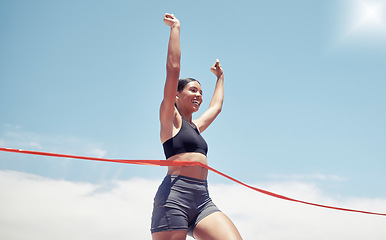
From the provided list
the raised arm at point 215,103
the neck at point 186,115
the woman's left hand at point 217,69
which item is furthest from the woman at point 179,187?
the woman's left hand at point 217,69

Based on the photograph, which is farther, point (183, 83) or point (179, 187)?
point (183, 83)

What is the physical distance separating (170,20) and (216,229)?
1859mm

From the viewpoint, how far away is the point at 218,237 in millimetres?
3170

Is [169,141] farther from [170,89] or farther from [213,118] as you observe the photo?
[213,118]

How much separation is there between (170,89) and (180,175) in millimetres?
739

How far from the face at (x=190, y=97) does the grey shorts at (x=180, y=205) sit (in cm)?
77

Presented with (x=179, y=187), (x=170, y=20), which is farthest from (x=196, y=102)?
(x=179, y=187)

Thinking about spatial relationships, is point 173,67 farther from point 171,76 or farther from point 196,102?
point 196,102

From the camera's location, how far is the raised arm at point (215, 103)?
4.13m

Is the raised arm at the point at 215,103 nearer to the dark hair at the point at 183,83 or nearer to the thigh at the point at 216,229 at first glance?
the dark hair at the point at 183,83

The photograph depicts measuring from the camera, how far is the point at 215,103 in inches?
175

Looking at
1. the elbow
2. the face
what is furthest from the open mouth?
the elbow

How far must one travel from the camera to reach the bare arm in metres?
Answer: 3.27

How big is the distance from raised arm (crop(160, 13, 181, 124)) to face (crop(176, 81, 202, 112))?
1.44 ft
